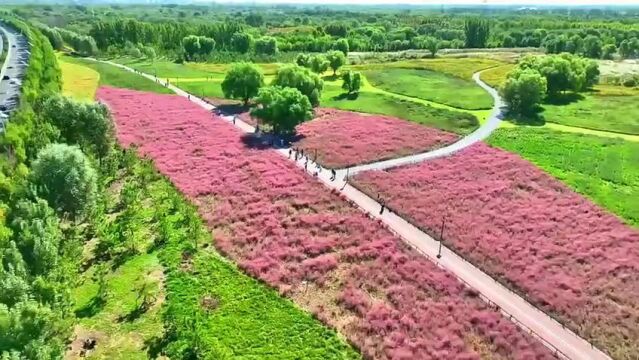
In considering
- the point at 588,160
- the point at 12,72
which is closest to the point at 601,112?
the point at 588,160

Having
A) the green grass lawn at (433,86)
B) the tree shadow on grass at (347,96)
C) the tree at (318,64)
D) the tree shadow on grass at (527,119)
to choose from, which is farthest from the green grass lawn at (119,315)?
the tree at (318,64)

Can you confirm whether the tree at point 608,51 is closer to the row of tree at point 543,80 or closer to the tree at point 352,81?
the row of tree at point 543,80

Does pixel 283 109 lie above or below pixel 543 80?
below

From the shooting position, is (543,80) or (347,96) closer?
(543,80)

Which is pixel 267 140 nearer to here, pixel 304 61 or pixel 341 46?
pixel 304 61

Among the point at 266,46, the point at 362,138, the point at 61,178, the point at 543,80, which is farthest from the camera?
the point at 266,46

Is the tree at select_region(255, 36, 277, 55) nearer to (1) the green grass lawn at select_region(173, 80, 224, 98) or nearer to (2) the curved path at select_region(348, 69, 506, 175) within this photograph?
(1) the green grass lawn at select_region(173, 80, 224, 98)

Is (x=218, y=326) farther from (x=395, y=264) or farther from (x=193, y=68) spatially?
(x=193, y=68)
